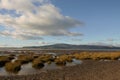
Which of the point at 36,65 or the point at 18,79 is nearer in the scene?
the point at 18,79

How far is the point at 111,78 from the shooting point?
79.3ft

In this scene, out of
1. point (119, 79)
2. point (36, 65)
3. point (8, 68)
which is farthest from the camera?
point (36, 65)

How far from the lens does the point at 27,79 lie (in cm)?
2412

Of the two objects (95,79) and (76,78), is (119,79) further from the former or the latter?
(76,78)

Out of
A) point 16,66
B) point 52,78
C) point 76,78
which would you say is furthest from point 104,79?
point 16,66

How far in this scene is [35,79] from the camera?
24062 mm

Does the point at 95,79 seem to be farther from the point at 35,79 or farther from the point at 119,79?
the point at 35,79

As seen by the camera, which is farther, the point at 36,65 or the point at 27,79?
the point at 36,65

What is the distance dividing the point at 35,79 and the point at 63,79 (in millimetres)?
2747

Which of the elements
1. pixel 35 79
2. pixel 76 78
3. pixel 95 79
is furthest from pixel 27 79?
pixel 95 79

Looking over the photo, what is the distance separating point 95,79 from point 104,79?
0.87 meters

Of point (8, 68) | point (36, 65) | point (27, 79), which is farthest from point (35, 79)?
point (36, 65)

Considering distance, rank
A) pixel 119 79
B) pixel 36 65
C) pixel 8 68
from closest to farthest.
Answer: pixel 119 79
pixel 8 68
pixel 36 65

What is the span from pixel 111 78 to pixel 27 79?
27.1 feet
